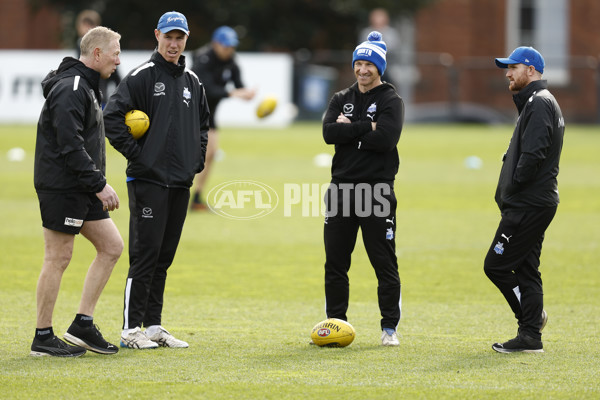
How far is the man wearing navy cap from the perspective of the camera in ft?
23.0

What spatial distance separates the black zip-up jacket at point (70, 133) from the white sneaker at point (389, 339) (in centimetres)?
223

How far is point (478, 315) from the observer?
8.45 meters

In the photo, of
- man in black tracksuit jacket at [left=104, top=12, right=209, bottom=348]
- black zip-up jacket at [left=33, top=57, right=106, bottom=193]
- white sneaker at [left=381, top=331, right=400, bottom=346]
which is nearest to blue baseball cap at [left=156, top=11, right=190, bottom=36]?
man in black tracksuit jacket at [left=104, top=12, right=209, bottom=348]

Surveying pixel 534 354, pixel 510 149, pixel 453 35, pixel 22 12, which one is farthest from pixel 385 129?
pixel 22 12

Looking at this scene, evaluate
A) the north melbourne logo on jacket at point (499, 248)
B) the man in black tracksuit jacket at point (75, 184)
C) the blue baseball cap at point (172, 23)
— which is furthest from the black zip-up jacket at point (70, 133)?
the north melbourne logo on jacket at point (499, 248)

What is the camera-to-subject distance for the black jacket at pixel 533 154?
695 cm

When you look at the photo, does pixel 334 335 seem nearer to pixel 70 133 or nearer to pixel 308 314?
pixel 308 314

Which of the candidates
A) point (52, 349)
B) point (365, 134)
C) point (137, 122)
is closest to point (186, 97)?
point (137, 122)

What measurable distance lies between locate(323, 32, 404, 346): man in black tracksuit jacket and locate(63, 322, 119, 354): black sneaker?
65.6 inches

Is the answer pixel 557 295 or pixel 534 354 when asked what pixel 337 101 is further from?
pixel 557 295

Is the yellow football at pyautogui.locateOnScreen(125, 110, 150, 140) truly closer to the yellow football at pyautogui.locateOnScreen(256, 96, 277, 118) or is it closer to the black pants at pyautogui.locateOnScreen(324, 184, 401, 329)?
the black pants at pyautogui.locateOnScreen(324, 184, 401, 329)

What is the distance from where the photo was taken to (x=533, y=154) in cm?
692

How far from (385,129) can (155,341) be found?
7.18ft

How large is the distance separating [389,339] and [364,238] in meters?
0.74
